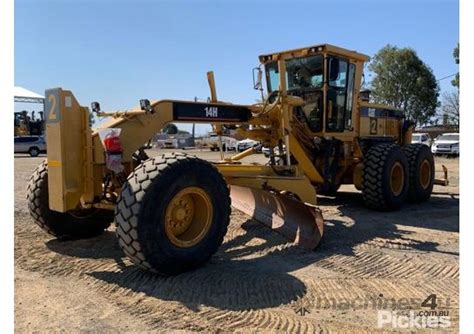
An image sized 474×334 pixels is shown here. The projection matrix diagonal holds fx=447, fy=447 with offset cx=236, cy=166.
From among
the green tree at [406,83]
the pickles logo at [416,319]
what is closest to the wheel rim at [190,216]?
the pickles logo at [416,319]

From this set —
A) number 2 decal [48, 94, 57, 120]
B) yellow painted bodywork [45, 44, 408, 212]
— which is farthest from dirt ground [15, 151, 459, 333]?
number 2 decal [48, 94, 57, 120]

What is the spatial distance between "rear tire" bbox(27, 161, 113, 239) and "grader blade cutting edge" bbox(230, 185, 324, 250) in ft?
6.71

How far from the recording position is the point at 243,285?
425 cm

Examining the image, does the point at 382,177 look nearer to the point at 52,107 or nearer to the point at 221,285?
the point at 221,285

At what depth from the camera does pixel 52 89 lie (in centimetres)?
454

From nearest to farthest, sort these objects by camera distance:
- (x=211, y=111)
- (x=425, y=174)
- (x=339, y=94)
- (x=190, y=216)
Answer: (x=190, y=216) < (x=211, y=111) < (x=339, y=94) < (x=425, y=174)

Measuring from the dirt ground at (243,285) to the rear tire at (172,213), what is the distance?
243 mm

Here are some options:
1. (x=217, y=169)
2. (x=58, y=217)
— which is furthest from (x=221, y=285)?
(x=58, y=217)

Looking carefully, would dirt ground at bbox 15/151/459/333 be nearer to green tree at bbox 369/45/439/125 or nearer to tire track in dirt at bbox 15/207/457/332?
tire track in dirt at bbox 15/207/457/332

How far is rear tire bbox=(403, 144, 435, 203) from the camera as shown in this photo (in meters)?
9.34

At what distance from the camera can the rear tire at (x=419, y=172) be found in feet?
30.6

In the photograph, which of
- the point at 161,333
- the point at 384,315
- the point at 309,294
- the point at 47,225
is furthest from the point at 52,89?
the point at 384,315

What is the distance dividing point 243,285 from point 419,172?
21.4 ft

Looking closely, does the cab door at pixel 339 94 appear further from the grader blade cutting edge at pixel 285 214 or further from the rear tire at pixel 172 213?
the rear tire at pixel 172 213
